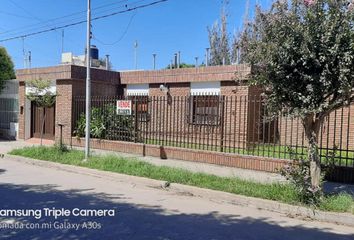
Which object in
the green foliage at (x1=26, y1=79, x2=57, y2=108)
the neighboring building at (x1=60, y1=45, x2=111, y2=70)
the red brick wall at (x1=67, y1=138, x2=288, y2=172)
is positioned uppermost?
the neighboring building at (x1=60, y1=45, x2=111, y2=70)

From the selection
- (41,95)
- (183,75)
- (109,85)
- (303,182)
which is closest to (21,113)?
(109,85)

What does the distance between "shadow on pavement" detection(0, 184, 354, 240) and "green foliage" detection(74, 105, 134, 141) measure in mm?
8261

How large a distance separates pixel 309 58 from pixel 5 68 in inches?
Answer: 767

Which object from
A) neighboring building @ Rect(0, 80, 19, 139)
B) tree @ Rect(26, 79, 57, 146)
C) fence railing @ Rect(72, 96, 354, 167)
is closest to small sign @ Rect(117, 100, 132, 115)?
fence railing @ Rect(72, 96, 354, 167)

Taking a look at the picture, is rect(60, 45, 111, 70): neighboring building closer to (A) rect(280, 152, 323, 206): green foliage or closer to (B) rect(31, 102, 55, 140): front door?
(B) rect(31, 102, 55, 140): front door

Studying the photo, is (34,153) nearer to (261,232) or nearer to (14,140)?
(14,140)

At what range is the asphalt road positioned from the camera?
6.04 m

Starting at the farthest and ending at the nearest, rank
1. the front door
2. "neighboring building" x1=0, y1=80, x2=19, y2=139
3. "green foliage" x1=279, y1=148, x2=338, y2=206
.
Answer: "neighboring building" x1=0, y1=80, x2=19, y2=139, the front door, "green foliage" x1=279, y1=148, x2=338, y2=206

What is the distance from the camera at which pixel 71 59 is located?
2548cm

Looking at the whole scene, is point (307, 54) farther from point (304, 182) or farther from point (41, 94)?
point (41, 94)

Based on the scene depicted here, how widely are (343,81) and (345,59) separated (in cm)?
39

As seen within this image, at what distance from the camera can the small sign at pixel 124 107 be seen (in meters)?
16.0

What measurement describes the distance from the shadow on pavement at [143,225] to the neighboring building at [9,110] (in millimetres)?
15293

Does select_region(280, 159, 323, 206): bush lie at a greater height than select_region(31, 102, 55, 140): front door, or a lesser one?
lesser
